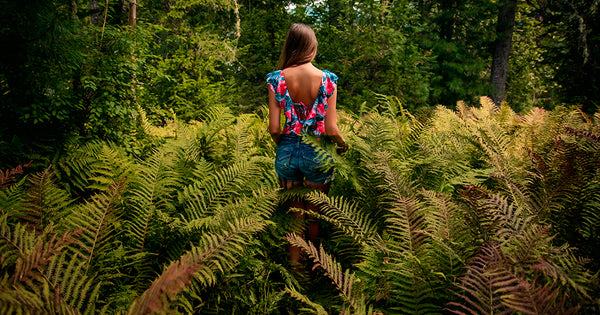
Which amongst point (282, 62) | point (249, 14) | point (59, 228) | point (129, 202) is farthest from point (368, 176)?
point (249, 14)

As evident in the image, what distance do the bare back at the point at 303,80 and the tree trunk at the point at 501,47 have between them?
29.6 feet

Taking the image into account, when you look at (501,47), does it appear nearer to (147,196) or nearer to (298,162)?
(298,162)

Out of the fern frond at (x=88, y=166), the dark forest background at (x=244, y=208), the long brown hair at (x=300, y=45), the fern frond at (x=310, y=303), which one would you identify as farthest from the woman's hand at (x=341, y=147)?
the fern frond at (x=88, y=166)

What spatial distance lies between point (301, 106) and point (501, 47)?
996 centimetres

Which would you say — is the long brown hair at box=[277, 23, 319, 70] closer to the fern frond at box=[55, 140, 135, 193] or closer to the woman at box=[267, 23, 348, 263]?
the woman at box=[267, 23, 348, 263]

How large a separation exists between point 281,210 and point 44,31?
2.40 metres

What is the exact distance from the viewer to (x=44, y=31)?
7.66 ft

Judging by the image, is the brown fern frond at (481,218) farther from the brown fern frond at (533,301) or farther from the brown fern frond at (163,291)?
the brown fern frond at (163,291)

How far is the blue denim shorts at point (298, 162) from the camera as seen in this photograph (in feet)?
7.89

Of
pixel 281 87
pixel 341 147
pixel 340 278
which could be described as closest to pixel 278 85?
pixel 281 87

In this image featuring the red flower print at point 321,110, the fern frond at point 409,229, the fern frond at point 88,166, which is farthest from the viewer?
the fern frond at point 88,166

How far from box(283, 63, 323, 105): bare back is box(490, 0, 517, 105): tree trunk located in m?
9.03

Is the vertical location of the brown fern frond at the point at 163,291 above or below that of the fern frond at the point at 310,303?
above

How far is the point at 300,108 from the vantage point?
2389 millimetres
